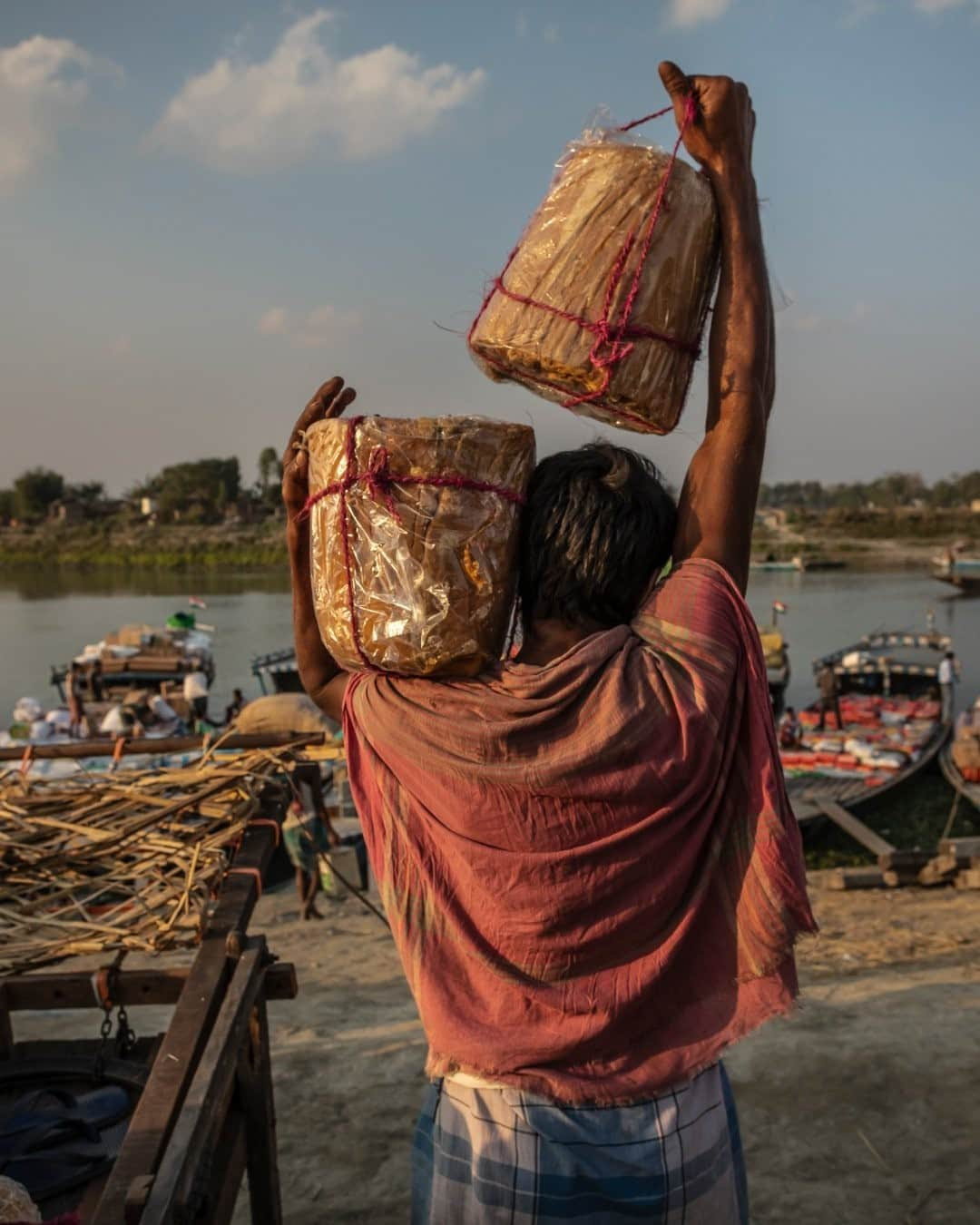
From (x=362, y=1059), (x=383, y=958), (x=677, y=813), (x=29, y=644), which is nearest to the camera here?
(x=677, y=813)

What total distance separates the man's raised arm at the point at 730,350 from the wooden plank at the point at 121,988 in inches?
59.5

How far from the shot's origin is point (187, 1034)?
5.88 ft

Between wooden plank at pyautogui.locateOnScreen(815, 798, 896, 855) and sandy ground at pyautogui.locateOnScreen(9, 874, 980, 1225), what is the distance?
323cm

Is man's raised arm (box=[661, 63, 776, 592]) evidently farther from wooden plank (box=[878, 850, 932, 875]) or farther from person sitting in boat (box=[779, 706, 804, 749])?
person sitting in boat (box=[779, 706, 804, 749])

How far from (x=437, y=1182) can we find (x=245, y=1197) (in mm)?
2252

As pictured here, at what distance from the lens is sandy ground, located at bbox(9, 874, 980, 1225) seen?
2.98m

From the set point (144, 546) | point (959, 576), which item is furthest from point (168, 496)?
point (959, 576)

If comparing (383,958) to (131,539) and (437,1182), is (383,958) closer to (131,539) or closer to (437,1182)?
(437,1182)

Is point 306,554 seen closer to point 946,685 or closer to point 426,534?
point 426,534

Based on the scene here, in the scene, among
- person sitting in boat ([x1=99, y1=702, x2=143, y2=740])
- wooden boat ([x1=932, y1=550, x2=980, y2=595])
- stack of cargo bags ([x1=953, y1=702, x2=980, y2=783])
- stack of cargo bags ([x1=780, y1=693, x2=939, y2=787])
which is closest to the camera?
stack of cargo bags ([x1=953, y1=702, x2=980, y2=783])

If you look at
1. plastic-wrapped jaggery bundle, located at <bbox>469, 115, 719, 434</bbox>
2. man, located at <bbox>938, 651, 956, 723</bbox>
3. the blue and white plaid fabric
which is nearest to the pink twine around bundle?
plastic-wrapped jaggery bundle, located at <bbox>469, 115, 719, 434</bbox>

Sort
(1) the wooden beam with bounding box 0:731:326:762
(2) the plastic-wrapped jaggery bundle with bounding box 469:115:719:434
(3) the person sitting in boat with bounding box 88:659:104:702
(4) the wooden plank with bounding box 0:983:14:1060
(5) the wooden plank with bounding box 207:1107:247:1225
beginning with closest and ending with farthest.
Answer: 1. (2) the plastic-wrapped jaggery bundle with bounding box 469:115:719:434
2. (5) the wooden plank with bounding box 207:1107:247:1225
3. (4) the wooden plank with bounding box 0:983:14:1060
4. (1) the wooden beam with bounding box 0:731:326:762
5. (3) the person sitting in boat with bounding box 88:659:104:702

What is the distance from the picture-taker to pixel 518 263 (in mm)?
1474

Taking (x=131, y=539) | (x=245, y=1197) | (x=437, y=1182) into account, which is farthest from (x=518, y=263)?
(x=131, y=539)
